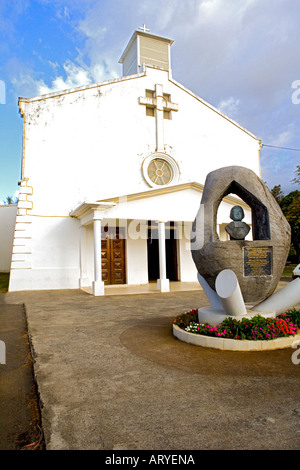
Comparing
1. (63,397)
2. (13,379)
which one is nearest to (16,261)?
(13,379)

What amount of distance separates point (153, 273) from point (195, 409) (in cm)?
1552

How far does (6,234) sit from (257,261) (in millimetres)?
18641

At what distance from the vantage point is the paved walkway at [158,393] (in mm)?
2426

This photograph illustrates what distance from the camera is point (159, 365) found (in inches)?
160

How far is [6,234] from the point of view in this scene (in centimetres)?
2053

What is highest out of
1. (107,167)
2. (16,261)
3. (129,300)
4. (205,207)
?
(107,167)

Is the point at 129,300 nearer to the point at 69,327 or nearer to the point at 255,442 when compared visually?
the point at 69,327

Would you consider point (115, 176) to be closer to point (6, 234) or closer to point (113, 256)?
point (113, 256)

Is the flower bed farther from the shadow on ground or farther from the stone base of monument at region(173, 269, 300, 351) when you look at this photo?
the shadow on ground

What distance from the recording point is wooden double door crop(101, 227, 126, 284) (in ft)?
48.4

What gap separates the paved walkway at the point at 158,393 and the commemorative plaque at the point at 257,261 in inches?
49.4

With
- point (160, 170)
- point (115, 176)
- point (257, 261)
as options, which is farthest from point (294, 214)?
point (257, 261)

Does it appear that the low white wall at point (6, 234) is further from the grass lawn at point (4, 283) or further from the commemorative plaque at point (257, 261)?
the commemorative plaque at point (257, 261)
